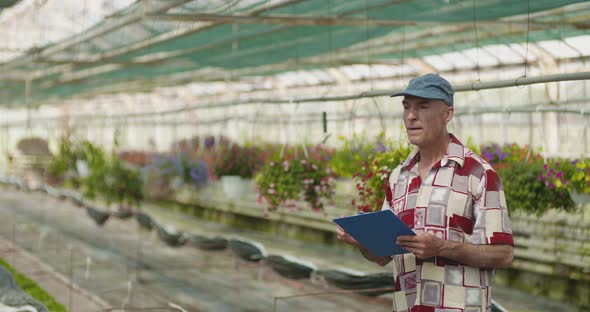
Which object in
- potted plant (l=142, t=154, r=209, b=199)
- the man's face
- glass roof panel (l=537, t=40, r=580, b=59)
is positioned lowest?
potted plant (l=142, t=154, r=209, b=199)

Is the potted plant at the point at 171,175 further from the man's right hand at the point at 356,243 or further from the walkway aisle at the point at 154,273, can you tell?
the man's right hand at the point at 356,243

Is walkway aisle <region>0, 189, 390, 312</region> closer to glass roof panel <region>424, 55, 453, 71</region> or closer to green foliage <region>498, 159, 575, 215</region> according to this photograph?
green foliage <region>498, 159, 575, 215</region>

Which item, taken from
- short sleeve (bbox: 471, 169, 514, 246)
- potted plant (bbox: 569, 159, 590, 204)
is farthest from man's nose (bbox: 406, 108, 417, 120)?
potted plant (bbox: 569, 159, 590, 204)

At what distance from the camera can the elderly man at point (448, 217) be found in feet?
6.68

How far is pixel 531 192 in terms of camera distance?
586 cm

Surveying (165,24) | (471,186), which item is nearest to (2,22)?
(165,24)

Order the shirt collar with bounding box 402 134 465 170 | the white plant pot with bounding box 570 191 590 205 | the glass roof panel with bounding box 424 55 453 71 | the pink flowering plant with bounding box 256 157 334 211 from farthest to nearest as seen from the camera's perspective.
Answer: the glass roof panel with bounding box 424 55 453 71 < the pink flowering plant with bounding box 256 157 334 211 < the white plant pot with bounding box 570 191 590 205 < the shirt collar with bounding box 402 134 465 170

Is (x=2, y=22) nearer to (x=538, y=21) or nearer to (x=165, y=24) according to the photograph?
(x=165, y=24)

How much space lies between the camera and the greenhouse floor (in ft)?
18.7

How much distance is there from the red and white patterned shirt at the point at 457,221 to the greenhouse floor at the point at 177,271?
1.83 metres

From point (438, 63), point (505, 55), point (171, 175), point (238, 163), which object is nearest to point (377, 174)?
point (238, 163)

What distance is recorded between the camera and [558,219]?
7570 millimetres

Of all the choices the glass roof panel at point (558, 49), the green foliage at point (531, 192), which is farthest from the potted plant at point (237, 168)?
the glass roof panel at point (558, 49)

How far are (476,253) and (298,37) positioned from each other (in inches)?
263
